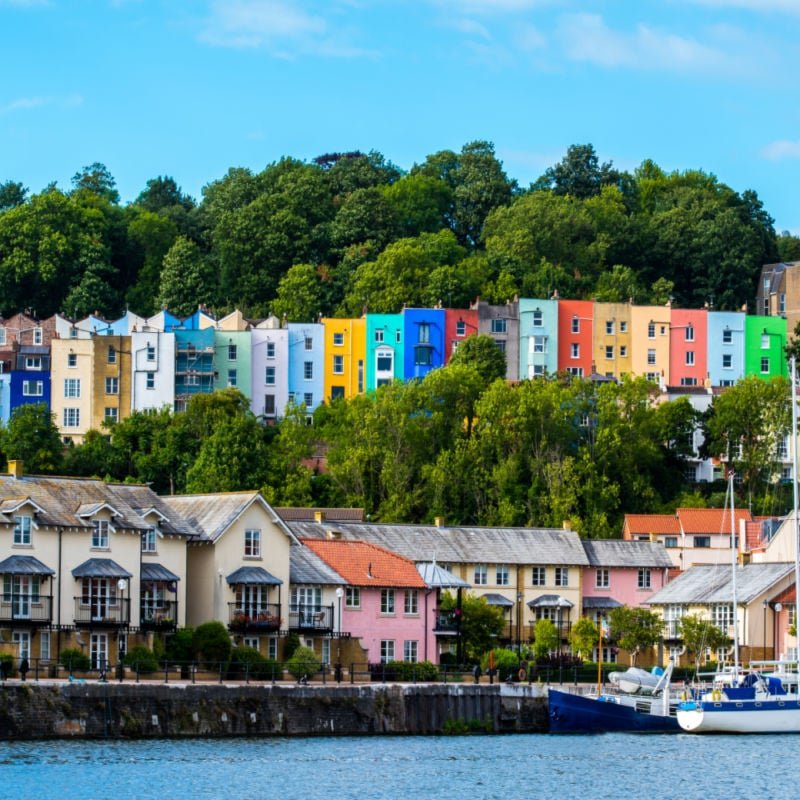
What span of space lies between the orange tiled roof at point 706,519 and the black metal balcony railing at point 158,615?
138 feet

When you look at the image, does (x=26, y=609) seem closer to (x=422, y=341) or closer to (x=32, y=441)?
(x=32, y=441)

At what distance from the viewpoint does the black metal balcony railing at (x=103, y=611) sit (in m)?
80.6

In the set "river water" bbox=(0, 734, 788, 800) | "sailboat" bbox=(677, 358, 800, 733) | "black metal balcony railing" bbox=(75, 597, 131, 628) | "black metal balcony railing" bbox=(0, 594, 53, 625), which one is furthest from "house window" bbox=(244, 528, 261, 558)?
"sailboat" bbox=(677, 358, 800, 733)

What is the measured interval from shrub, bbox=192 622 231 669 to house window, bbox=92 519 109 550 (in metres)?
4.69

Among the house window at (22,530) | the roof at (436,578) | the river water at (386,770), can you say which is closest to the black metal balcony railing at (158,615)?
the house window at (22,530)

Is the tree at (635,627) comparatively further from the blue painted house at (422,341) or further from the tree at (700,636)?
the blue painted house at (422,341)

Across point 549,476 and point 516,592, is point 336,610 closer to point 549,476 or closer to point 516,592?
point 516,592

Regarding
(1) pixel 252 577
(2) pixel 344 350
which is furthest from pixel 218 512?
(2) pixel 344 350

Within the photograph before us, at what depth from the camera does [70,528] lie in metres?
80.7

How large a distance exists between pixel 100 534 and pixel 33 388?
203ft

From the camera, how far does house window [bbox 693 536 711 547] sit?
11856 cm

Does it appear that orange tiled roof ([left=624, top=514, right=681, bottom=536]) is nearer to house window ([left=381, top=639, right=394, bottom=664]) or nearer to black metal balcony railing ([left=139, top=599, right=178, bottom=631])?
house window ([left=381, top=639, right=394, bottom=664])

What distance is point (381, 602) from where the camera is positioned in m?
91.9

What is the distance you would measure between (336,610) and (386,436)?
3968 centimetres
